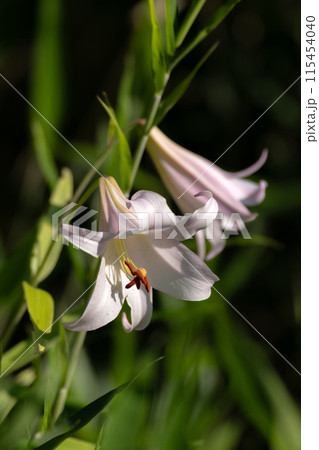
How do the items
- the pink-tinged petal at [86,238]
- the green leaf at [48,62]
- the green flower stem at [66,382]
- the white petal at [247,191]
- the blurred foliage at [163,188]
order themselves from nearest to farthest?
1. the pink-tinged petal at [86,238]
2. the green flower stem at [66,382]
3. the white petal at [247,191]
4. the blurred foliage at [163,188]
5. the green leaf at [48,62]

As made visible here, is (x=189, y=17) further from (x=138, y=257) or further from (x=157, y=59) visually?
(x=138, y=257)

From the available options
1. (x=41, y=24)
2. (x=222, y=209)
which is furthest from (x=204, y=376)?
(x=41, y=24)

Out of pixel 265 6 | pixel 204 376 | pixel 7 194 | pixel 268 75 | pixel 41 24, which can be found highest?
pixel 41 24

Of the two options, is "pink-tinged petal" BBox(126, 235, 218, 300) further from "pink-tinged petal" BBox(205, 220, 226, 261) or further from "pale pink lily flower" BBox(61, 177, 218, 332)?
"pink-tinged petal" BBox(205, 220, 226, 261)

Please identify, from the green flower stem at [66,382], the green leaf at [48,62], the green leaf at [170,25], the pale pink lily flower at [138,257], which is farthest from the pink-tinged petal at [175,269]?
the green leaf at [48,62]

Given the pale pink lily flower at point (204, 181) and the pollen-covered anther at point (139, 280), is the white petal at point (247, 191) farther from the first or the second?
the pollen-covered anther at point (139, 280)

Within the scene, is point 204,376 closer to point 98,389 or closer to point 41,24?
point 98,389

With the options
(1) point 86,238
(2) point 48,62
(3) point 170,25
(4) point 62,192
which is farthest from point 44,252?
(2) point 48,62
